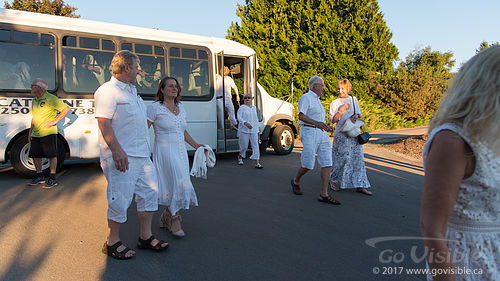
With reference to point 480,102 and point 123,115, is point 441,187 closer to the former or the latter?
point 480,102

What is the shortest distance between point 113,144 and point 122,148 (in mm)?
139

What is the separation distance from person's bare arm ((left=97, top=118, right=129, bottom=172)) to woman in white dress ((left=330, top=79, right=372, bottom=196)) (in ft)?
13.4

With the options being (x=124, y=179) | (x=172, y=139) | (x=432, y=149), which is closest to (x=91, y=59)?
(x=172, y=139)

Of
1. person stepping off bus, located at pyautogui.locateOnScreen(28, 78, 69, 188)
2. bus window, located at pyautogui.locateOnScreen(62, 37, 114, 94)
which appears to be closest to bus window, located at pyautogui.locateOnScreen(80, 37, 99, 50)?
bus window, located at pyautogui.locateOnScreen(62, 37, 114, 94)

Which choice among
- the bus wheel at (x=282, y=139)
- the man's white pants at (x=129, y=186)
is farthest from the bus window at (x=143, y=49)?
the man's white pants at (x=129, y=186)

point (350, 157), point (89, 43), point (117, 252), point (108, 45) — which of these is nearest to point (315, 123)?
point (350, 157)

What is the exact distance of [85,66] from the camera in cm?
783

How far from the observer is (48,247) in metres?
3.69

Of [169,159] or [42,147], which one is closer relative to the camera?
[169,159]

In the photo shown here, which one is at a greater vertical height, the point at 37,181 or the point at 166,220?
the point at 37,181

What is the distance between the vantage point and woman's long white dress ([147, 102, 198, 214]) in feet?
12.8

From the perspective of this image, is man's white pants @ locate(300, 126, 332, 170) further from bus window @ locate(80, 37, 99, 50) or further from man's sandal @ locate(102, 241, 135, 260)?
bus window @ locate(80, 37, 99, 50)

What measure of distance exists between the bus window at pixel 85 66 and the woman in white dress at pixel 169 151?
4.72 m

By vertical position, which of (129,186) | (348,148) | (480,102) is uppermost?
(480,102)
